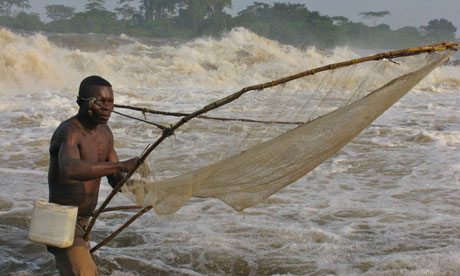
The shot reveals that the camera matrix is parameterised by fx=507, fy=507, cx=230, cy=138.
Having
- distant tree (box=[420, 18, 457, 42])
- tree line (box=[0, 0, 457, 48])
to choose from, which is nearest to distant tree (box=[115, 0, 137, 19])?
tree line (box=[0, 0, 457, 48])

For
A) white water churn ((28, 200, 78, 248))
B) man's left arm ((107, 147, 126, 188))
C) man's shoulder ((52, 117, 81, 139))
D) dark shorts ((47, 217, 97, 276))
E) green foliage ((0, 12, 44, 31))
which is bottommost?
dark shorts ((47, 217, 97, 276))

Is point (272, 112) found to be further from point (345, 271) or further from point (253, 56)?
point (253, 56)

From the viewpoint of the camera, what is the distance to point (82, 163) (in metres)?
2.12

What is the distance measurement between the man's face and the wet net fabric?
318 mm

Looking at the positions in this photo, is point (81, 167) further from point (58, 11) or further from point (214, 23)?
point (58, 11)

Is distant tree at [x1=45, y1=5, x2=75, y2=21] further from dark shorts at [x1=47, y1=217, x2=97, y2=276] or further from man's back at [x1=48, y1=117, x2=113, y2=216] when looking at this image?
A: dark shorts at [x1=47, y1=217, x2=97, y2=276]

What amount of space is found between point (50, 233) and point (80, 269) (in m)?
0.21

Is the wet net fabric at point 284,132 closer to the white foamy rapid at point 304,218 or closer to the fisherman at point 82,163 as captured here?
the fisherman at point 82,163

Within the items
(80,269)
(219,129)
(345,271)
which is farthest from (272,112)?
(345,271)

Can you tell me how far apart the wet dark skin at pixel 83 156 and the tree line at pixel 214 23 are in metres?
44.7

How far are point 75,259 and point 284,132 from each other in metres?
1.10

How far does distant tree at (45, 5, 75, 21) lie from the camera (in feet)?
226

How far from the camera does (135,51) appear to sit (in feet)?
75.0

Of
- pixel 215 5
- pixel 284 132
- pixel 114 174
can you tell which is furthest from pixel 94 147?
pixel 215 5
